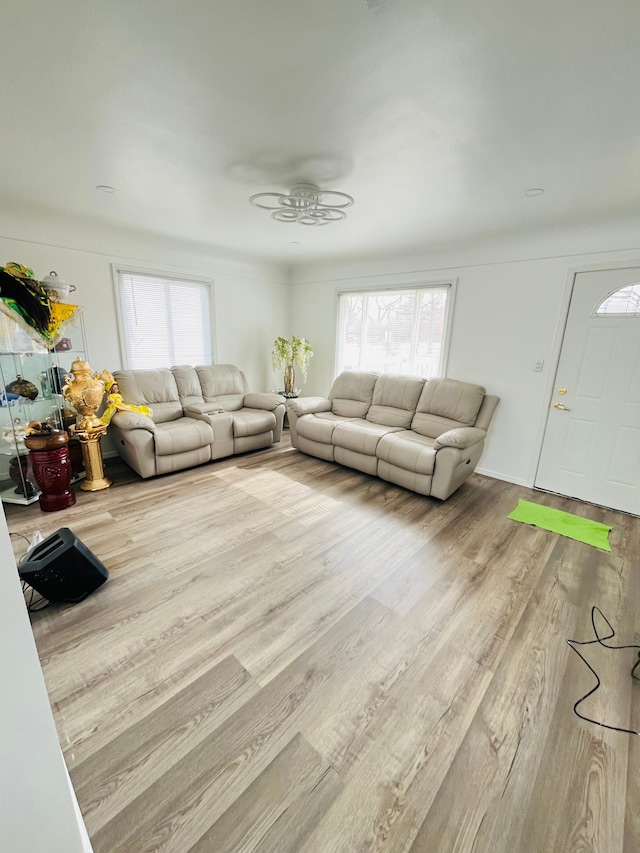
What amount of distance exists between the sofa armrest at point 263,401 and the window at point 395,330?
1.18m

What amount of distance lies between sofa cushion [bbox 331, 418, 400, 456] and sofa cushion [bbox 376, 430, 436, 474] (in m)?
0.09

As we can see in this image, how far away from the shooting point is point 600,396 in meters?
3.05

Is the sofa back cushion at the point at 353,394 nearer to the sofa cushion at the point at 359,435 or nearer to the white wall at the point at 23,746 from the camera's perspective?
the sofa cushion at the point at 359,435

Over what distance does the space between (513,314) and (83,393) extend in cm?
412

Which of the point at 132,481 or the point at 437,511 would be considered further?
the point at 132,481

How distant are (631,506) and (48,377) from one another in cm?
523

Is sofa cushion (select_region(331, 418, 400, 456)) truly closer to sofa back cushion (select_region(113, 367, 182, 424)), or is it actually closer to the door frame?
the door frame

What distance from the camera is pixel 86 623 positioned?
1755 mm

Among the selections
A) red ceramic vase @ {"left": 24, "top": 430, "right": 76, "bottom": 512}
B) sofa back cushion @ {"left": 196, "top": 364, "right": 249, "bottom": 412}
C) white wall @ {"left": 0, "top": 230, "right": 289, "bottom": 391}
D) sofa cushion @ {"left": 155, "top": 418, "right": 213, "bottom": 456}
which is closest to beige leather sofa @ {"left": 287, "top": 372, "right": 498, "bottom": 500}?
sofa back cushion @ {"left": 196, "top": 364, "right": 249, "bottom": 412}

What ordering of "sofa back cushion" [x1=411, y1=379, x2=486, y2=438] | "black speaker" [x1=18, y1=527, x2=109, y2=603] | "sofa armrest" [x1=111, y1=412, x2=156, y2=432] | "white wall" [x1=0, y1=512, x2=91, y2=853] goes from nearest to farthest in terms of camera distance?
"white wall" [x1=0, y1=512, x2=91, y2=853]
"black speaker" [x1=18, y1=527, x2=109, y2=603]
"sofa armrest" [x1=111, y1=412, x2=156, y2=432]
"sofa back cushion" [x1=411, y1=379, x2=486, y2=438]

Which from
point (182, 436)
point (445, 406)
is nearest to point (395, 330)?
point (445, 406)

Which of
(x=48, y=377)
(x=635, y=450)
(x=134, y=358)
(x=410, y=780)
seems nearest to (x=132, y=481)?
(x=48, y=377)

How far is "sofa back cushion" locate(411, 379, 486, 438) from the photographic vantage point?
3.52 metres

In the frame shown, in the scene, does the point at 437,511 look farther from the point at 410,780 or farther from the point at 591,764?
the point at 410,780
